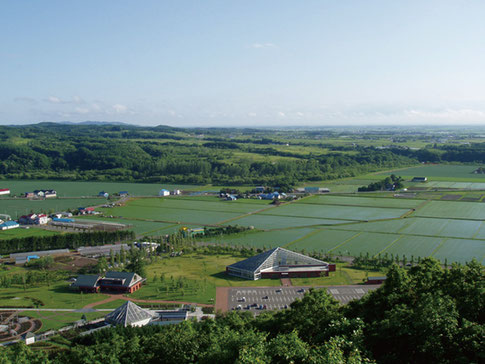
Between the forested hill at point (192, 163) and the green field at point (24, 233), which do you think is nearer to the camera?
the green field at point (24, 233)

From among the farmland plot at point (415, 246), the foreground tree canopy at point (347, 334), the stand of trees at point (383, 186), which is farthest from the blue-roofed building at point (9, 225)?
the stand of trees at point (383, 186)

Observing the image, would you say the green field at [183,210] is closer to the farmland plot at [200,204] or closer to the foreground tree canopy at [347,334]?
the farmland plot at [200,204]

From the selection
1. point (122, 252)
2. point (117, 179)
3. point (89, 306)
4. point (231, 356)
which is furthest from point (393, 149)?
point (231, 356)

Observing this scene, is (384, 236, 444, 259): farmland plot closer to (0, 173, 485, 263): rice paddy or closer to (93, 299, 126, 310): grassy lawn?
(0, 173, 485, 263): rice paddy

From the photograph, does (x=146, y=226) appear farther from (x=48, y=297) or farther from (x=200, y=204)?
(x=48, y=297)

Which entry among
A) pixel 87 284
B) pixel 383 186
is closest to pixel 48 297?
pixel 87 284

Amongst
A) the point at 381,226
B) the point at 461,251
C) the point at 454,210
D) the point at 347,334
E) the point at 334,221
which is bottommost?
the point at 334,221
